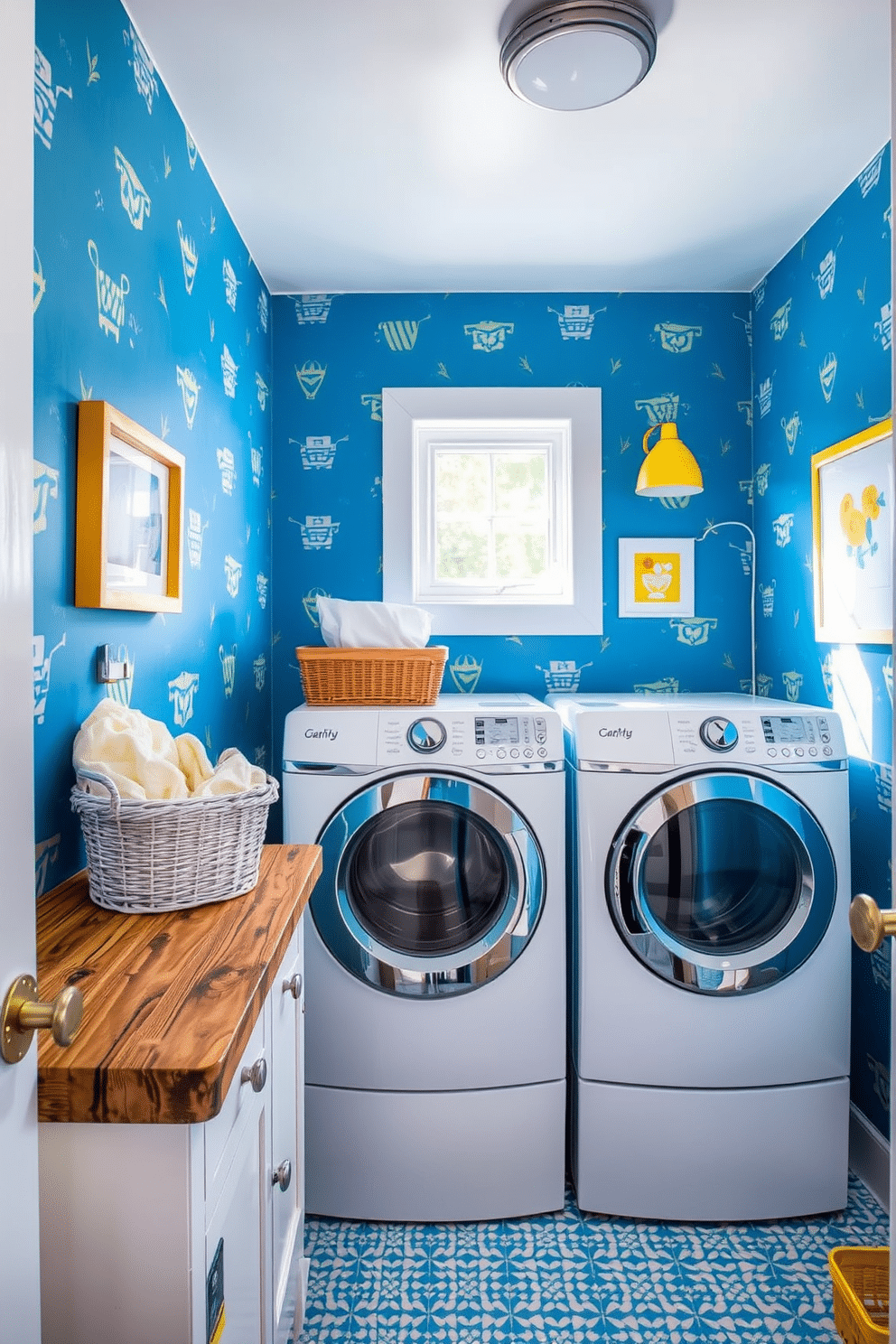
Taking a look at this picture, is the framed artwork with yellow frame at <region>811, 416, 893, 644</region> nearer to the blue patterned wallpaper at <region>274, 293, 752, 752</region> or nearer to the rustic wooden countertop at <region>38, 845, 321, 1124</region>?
Result: the blue patterned wallpaper at <region>274, 293, 752, 752</region>

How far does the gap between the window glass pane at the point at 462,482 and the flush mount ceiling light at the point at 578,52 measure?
119cm

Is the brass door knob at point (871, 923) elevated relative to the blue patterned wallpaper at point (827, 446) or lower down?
lower down

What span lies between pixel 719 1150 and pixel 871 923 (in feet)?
4.63

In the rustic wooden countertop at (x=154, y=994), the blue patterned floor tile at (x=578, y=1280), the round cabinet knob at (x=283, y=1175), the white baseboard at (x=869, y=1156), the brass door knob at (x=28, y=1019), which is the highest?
the brass door knob at (x=28, y=1019)

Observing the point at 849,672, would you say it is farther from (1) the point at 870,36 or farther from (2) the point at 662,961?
(1) the point at 870,36

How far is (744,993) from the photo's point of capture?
6.00 feet

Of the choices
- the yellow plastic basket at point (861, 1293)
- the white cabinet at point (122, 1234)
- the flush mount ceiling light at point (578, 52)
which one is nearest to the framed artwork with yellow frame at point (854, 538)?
the flush mount ceiling light at point (578, 52)

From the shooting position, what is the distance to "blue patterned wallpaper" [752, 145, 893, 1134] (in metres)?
1.91

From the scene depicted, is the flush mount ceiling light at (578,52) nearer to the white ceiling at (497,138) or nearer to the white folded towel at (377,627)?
the white ceiling at (497,138)

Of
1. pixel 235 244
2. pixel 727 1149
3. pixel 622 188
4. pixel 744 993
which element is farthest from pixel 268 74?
pixel 727 1149

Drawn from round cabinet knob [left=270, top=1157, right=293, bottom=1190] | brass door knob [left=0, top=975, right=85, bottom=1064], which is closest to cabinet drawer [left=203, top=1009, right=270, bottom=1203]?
round cabinet knob [left=270, top=1157, right=293, bottom=1190]

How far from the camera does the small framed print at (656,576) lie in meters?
2.63

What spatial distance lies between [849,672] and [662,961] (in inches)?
33.7

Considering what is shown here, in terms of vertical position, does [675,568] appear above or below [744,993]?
above
